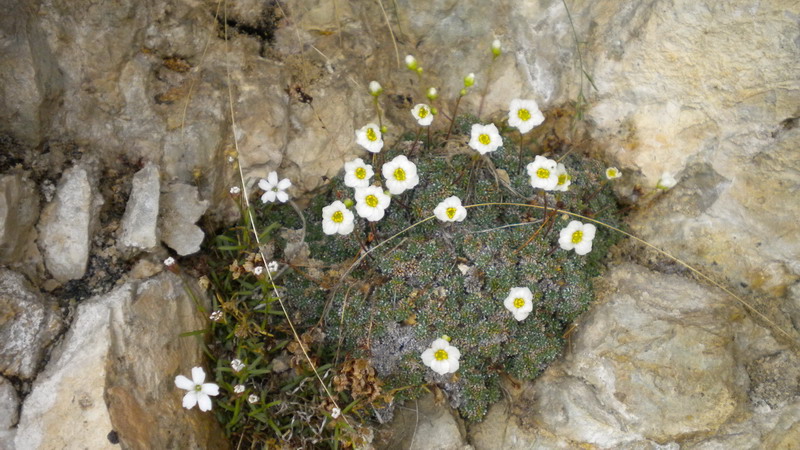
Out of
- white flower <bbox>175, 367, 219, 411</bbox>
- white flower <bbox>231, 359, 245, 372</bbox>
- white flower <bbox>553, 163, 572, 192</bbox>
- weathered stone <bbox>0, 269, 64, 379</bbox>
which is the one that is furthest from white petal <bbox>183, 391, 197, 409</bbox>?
white flower <bbox>553, 163, 572, 192</bbox>

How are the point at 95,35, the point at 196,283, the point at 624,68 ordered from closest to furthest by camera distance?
1. the point at 95,35
2. the point at 196,283
3. the point at 624,68

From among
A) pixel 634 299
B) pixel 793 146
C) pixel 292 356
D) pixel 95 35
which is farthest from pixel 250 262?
pixel 793 146

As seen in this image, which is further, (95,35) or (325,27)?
(325,27)

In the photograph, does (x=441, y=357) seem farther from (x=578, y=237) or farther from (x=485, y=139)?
(x=485, y=139)

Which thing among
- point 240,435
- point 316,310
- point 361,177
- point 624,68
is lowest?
point 240,435

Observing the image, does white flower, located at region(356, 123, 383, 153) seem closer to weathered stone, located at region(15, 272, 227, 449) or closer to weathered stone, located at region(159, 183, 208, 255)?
weathered stone, located at region(159, 183, 208, 255)

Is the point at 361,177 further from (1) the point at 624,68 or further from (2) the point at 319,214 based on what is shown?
(1) the point at 624,68

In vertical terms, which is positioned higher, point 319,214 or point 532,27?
point 532,27
